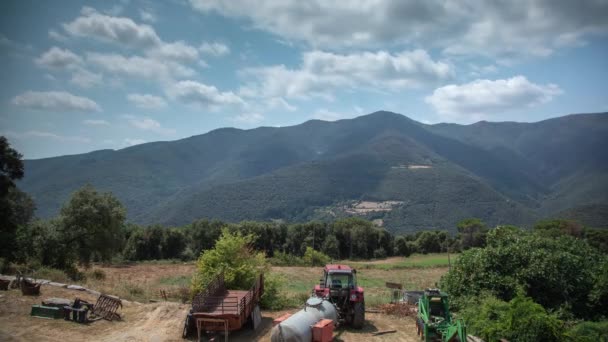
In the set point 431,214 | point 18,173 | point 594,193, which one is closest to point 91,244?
point 18,173

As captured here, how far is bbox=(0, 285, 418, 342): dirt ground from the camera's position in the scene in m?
12.5

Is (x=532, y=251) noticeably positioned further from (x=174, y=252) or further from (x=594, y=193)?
(x=594, y=193)

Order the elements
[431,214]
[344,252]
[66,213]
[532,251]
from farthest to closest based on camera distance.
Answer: [431,214] < [344,252] < [66,213] < [532,251]

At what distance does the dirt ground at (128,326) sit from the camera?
1254 cm

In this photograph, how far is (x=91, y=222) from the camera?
28.3 meters

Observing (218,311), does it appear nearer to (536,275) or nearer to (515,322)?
(515,322)

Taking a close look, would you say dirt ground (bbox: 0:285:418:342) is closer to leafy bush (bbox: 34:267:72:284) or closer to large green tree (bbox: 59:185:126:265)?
leafy bush (bbox: 34:267:72:284)

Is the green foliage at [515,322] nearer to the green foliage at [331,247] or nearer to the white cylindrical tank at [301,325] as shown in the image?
the white cylindrical tank at [301,325]

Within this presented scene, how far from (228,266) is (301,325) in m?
6.44

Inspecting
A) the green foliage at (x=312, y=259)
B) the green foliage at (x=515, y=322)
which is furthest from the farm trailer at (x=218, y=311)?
the green foliage at (x=312, y=259)

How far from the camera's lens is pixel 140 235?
6312 centimetres

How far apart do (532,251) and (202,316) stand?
14767 millimetres

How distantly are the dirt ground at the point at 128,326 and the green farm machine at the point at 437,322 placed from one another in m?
1.09

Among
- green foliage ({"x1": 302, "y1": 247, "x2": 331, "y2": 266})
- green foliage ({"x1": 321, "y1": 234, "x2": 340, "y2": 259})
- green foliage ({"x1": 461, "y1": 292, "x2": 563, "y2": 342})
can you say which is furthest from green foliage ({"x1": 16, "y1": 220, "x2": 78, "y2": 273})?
green foliage ({"x1": 321, "y1": 234, "x2": 340, "y2": 259})
